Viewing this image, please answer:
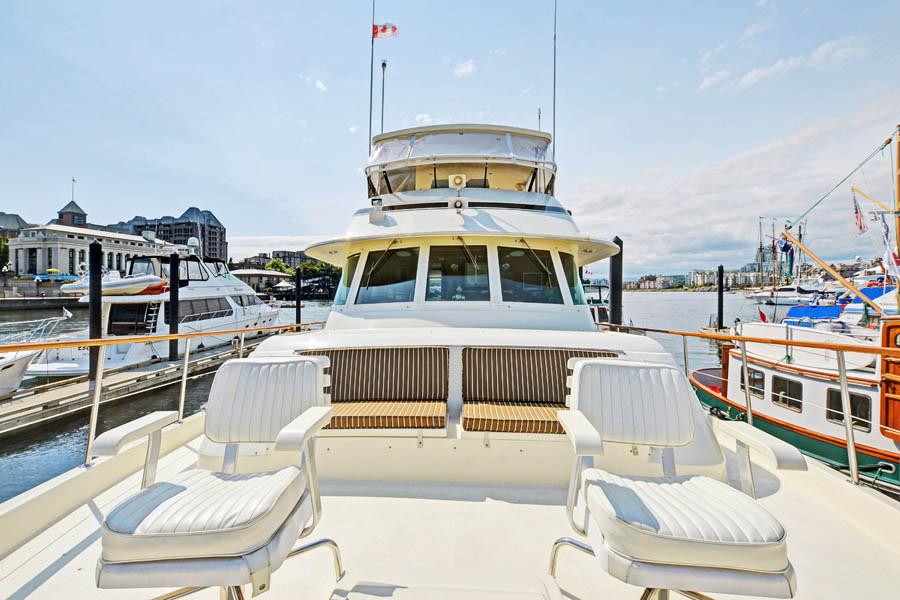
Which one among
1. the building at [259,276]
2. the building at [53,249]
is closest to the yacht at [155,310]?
the building at [259,276]

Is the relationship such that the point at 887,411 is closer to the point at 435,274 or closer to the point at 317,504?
the point at 435,274

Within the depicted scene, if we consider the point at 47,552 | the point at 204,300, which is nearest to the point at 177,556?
the point at 47,552

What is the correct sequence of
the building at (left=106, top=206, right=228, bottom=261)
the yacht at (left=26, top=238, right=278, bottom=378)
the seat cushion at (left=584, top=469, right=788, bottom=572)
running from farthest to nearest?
the building at (left=106, top=206, right=228, bottom=261) < the yacht at (left=26, top=238, right=278, bottom=378) < the seat cushion at (left=584, top=469, right=788, bottom=572)

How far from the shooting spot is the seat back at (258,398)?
2.23 meters

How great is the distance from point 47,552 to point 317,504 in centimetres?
152

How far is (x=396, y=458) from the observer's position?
3.04m

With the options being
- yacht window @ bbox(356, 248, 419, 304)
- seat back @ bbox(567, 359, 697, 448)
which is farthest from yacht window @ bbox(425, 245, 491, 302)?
seat back @ bbox(567, 359, 697, 448)

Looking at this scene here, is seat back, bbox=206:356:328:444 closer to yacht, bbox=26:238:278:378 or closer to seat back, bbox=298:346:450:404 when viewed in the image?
seat back, bbox=298:346:450:404

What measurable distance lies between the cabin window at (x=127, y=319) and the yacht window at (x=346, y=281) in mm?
13755

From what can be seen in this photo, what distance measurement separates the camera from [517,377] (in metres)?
3.33

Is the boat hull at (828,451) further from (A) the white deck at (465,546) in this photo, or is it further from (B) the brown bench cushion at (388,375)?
(B) the brown bench cushion at (388,375)

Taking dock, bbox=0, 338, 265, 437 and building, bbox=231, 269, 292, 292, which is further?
building, bbox=231, 269, 292, 292

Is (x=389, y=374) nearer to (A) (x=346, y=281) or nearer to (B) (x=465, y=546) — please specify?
(B) (x=465, y=546)

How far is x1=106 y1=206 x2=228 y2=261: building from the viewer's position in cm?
12244
